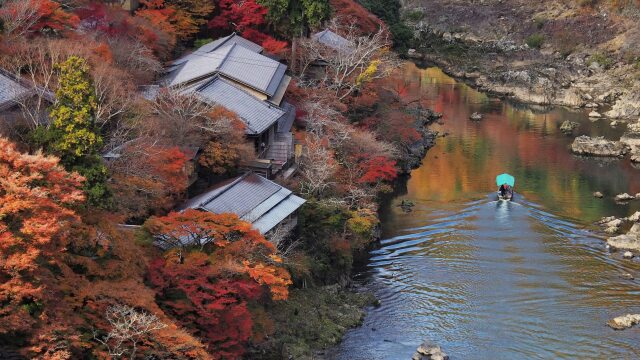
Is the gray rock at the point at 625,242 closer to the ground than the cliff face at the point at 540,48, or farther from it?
closer to the ground

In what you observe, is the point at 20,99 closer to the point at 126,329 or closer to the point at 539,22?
the point at 126,329

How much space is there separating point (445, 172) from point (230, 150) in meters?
17.4

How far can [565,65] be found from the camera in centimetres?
6275

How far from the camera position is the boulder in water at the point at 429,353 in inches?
878

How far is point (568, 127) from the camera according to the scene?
49438 millimetres

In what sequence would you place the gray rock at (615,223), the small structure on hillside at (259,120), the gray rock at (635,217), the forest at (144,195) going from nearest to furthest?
1. the forest at (144,195)
2. the small structure on hillside at (259,120)
3. the gray rock at (615,223)
4. the gray rock at (635,217)

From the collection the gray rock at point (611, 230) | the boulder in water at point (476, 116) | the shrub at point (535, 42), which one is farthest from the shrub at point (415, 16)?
the gray rock at point (611, 230)

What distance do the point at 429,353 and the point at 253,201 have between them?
7.12 meters

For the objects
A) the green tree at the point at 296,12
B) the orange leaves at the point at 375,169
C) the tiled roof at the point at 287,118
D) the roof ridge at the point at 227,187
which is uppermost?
the green tree at the point at 296,12

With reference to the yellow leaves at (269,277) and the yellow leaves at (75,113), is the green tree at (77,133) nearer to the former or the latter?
the yellow leaves at (75,113)

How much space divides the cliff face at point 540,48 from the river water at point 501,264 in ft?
43.9

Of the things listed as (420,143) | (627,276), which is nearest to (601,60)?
(420,143)

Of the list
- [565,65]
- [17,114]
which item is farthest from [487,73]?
[17,114]

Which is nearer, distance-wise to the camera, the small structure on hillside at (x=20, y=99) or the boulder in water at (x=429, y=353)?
the small structure on hillside at (x=20, y=99)
